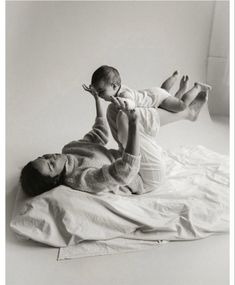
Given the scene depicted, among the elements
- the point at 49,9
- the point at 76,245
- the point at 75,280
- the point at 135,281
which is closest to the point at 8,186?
the point at 76,245

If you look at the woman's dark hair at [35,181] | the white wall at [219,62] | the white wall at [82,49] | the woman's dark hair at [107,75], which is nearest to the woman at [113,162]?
the woman's dark hair at [35,181]

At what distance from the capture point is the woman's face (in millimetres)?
1686

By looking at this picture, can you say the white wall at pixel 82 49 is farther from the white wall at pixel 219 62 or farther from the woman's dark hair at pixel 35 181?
the woman's dark hair at pixel 35 181

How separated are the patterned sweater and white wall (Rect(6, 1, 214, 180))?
560 mm

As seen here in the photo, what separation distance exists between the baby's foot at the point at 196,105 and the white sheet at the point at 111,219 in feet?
1.08

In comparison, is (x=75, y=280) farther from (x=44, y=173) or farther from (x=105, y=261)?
(x=44, y=173)

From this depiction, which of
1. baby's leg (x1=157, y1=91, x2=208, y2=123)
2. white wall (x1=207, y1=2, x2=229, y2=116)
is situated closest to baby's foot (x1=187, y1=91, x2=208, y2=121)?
baby's leg (x1=157, y1=91, x2=208, y2=123)

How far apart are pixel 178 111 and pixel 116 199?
1.39ft

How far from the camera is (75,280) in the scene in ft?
4.98

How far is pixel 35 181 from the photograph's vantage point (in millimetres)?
1723

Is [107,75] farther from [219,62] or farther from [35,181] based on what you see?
[219,62]

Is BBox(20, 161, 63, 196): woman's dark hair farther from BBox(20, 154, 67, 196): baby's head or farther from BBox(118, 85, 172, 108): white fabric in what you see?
BBox(118, 85, 172, 108): white fabric

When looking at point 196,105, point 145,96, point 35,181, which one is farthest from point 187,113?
point 35,181

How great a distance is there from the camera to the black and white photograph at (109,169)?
1.59 metres
